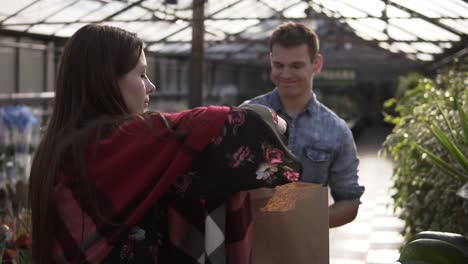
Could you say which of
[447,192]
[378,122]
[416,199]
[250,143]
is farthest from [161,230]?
[378,122]

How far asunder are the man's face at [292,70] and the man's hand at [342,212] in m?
0.37

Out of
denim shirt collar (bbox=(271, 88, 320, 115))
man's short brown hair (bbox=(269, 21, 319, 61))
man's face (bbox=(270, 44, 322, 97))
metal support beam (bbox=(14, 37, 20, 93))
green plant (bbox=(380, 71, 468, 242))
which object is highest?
man's short brown hair (bbox=(269, 21, 319, 61))

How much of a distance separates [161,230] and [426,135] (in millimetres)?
3290

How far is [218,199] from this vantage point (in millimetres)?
1299

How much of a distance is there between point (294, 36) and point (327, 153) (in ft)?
1.26

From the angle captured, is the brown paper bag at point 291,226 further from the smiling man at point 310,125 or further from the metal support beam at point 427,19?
the metal support beam at point 427,19

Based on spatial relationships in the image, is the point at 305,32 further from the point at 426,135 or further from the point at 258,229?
the point at 426,135

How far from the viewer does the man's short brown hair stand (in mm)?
2451

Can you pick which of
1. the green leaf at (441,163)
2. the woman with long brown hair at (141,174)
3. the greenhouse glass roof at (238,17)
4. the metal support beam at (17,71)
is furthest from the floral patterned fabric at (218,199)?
the metal support beam at (17,71)

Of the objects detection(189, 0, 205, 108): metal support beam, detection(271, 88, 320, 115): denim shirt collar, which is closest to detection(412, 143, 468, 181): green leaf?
detection(271, 88, 320, 115): denim shirt collar

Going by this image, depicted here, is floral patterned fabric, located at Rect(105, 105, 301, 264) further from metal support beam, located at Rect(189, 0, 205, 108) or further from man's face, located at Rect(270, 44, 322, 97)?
metal support beam, located at Rect(189, 0, 205, 108)

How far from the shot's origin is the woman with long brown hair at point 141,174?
127 cm

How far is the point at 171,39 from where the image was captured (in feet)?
46.5

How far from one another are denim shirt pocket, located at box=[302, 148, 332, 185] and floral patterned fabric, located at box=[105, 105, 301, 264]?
1.01 metres
